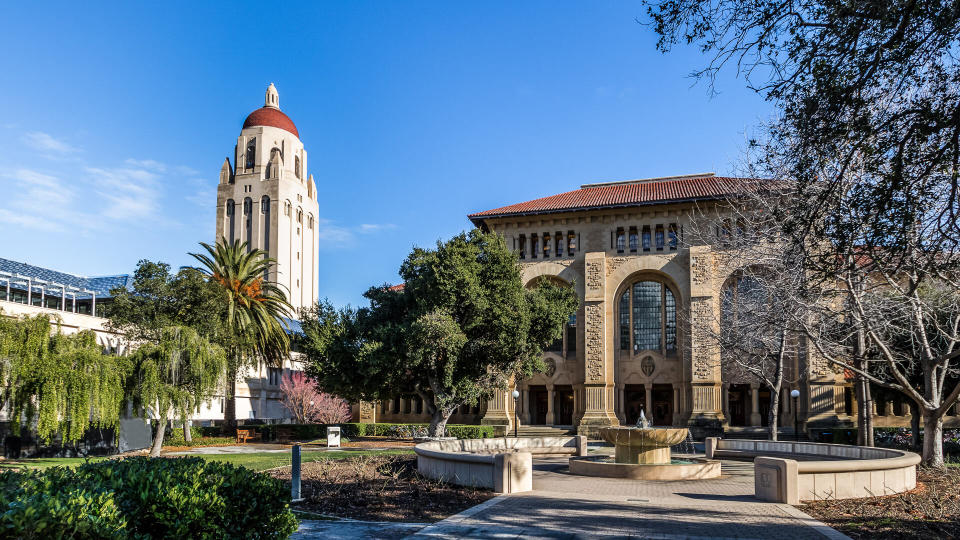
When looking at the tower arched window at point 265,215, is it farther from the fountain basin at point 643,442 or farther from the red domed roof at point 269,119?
the fountain basin at point 643,442

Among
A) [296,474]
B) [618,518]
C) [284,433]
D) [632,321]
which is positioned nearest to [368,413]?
[284,433]

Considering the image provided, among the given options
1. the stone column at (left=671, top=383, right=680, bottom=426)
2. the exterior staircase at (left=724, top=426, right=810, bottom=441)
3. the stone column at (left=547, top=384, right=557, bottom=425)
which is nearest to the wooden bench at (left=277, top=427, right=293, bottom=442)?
the stone column at (left=547, top=384, right=557, bottom=425)

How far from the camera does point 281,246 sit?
8756cm

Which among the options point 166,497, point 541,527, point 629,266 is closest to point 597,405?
point 629,266

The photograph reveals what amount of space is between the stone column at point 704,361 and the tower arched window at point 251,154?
6293cm

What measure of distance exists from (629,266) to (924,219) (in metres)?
36.8

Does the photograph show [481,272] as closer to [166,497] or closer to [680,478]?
[680,478]

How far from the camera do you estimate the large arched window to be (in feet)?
158

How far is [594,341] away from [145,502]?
42.4 m

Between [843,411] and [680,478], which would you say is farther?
[843,411]

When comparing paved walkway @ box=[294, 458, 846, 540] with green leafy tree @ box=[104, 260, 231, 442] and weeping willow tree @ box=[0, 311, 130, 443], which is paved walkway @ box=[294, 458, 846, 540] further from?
green leafy tree @ box=[104, 260, 231, 442]

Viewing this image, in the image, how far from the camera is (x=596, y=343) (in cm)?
4762

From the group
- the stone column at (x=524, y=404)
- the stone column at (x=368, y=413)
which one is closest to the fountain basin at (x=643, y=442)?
the stone column at (x=524, y=404)

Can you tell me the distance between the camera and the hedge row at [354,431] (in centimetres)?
3917
